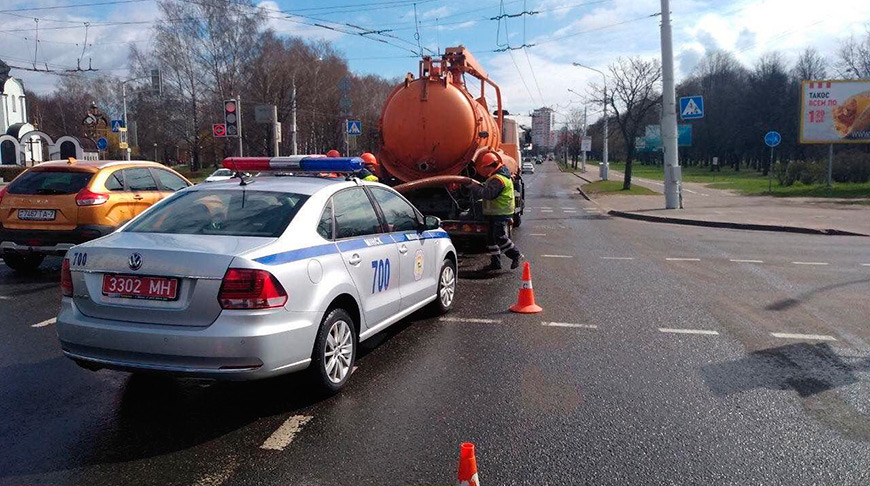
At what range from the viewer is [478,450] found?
386 centimetres

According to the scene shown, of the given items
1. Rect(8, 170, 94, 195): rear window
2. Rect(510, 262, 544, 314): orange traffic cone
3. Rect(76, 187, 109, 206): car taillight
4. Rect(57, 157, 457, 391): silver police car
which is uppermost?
Rect(8, 170, 94, 195): rear window

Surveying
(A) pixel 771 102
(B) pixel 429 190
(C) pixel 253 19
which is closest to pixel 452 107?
(B) pixel 429 190

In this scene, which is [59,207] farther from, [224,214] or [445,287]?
[445,287]

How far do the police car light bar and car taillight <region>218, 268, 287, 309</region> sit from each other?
189 cm

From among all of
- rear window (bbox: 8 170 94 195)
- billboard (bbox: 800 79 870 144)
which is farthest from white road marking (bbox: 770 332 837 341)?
billboard (bbox: 800 79 870 144)

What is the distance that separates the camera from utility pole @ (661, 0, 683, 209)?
21.1 m

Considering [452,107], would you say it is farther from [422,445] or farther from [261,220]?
[422,445]

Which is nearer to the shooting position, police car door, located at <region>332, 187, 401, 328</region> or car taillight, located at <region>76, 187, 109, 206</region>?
police car door, located at <region>332, 187, 401, 328</region>

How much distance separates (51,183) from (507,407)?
25.3 feet

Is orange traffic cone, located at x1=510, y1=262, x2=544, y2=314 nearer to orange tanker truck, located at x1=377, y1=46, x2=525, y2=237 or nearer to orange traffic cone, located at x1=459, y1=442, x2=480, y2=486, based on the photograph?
orange tanker truck, located at x1=377, y1=46, x2=525, y2=237

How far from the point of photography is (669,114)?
21.3 meters

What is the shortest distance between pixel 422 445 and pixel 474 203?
24.5 feet

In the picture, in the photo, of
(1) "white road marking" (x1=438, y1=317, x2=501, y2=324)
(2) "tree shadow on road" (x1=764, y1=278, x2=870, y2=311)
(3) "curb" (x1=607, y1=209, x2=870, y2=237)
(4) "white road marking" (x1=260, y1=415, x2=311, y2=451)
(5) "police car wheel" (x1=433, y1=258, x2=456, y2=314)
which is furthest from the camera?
(3) "curb" (x1=607, y1=209, x2=870, y2=237)

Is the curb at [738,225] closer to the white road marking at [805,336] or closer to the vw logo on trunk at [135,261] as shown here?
the white road marking at [805,336]
